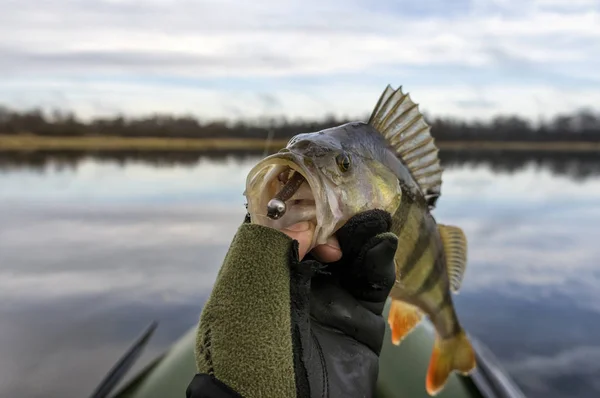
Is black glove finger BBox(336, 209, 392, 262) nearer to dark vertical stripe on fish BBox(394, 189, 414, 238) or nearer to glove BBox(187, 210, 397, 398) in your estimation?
glove BBox(187, 210, 397, 398)

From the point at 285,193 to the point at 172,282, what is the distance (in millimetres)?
9391

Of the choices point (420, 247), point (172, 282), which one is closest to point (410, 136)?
point (420, 247)

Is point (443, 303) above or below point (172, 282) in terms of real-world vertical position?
above

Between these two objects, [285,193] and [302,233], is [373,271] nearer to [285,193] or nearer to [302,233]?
[302,233]

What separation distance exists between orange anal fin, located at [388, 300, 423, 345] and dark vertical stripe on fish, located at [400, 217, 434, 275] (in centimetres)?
35

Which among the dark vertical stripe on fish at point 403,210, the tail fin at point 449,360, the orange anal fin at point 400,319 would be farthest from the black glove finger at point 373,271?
the tail fin at point 449,360

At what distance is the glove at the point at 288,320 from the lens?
4.43 feet

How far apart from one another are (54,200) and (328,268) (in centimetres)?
2400

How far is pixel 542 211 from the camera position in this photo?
2094 cm

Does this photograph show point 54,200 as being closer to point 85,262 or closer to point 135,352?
point 85,262

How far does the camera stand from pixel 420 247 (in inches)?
93.5

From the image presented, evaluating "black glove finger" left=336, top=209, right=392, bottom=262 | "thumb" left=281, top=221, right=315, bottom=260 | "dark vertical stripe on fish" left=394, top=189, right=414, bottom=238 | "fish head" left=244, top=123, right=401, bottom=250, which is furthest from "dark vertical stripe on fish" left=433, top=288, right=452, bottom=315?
"thumb" left=281, top=221, right=315, bottom=260

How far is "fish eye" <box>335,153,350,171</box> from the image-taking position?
5.70 feet

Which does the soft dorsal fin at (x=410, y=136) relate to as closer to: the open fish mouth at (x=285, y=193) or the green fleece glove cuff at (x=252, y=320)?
the open fish mouth at (x=285, y=193)
